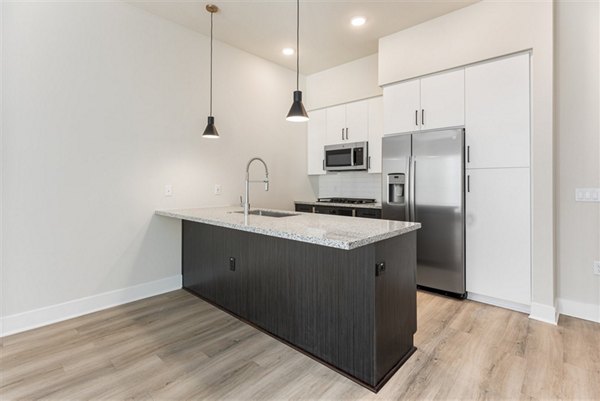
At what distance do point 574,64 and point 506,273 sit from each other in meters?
1.90

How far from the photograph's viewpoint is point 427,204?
3184mm

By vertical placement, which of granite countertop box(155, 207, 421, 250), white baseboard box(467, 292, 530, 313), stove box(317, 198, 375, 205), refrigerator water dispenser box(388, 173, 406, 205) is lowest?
white baseboard box(467, 292, 530, 313)

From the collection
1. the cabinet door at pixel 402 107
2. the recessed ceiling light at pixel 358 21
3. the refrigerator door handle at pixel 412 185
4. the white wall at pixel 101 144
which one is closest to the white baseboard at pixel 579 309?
the refrigerator door handle at pixel 412 185

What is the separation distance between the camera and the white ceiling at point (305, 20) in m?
2.91

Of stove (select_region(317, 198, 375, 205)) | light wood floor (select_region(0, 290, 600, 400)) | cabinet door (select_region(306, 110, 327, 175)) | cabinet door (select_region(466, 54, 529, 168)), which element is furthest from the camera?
cabinet door (select_region(306, 110, 327, 175))

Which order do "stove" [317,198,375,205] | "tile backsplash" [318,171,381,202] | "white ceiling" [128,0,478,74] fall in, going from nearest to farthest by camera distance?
"white ceiling" [128,0,478,74] < "stove" [317,198,375,205] < "tile backsplash" [318,171,381,202]

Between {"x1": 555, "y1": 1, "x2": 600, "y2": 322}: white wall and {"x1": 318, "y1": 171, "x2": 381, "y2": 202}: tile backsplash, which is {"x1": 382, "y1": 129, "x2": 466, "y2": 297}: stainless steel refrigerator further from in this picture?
{"x1": 318, "y1": 171, "x2": 381, "y2": 202}: tile backsplash

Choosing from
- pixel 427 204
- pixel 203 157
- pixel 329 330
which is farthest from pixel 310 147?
pixel 329 330

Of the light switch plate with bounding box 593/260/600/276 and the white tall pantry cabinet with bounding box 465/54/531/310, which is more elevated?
the white tall pantry cabinet with bounding box 465/54/531/310

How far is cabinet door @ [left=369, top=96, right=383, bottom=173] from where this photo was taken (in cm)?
406

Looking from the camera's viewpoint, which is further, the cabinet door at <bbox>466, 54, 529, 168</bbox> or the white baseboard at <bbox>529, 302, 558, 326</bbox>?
the cabinet door at <bbox>466, 54, 529, 168</bbox>

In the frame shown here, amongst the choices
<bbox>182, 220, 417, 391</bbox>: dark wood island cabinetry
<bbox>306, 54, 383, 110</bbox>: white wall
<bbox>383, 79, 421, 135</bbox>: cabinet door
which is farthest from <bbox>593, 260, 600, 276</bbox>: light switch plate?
<bbox>306, 54, 383, 110</bbox>: white wall

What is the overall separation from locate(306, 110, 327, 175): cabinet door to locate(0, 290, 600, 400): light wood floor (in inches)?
108

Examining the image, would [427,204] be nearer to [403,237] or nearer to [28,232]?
[403,237]
